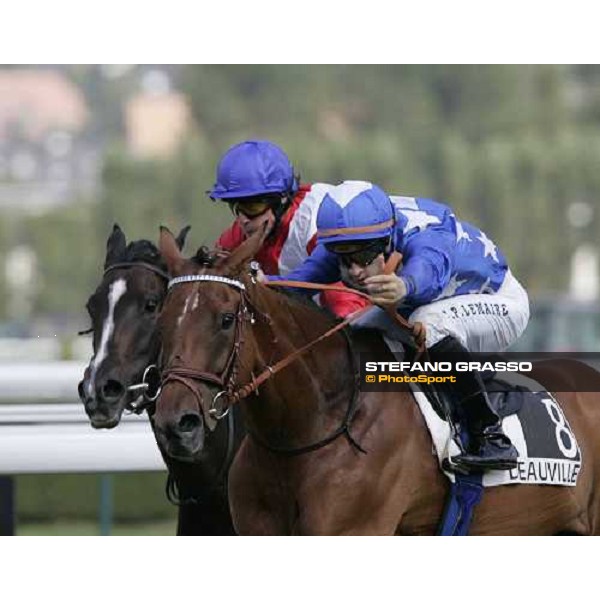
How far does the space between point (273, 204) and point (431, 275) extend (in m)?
0.74

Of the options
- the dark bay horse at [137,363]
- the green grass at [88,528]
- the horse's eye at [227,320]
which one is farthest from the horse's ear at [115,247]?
the green grass at [88,528]

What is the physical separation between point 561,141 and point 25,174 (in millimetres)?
14586

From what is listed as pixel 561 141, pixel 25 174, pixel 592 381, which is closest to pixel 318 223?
pixel 592 381

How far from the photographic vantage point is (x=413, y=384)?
4508 millimetres

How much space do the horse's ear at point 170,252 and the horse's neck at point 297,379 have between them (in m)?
0.27

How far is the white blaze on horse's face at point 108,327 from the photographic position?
451 cm

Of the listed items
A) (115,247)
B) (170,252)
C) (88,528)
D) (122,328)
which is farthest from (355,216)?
(88,528)

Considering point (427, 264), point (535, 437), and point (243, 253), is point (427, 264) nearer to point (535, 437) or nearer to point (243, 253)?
point (243, 253)

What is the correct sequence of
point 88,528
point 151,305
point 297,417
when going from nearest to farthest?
point 297,417
point 151,305
point 88,528

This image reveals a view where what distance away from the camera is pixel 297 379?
4.27 meters

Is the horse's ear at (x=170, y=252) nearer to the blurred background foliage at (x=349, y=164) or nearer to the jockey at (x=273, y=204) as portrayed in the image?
the jockey at (x=273, y=204)

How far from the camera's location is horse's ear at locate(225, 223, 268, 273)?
4.03 metres

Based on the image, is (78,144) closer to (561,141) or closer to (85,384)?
(561,141)

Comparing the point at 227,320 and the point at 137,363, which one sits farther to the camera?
the point at 137,363
